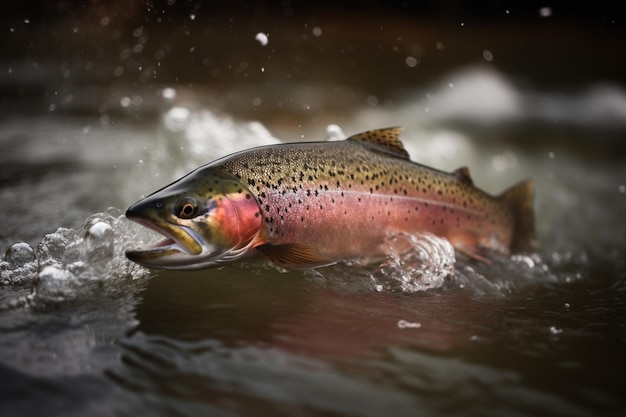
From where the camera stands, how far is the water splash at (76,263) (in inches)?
66.6

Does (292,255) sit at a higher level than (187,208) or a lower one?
lower

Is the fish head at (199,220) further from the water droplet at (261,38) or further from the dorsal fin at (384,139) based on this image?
the water droplet at (261,38)

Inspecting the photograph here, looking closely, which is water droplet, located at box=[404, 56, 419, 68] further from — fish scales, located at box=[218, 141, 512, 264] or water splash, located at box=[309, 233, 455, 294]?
water splash, located at box=[309, 233, 455, 294]

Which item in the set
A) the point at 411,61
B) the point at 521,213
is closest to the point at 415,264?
the point at 521,213

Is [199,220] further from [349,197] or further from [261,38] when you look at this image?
[261,38]

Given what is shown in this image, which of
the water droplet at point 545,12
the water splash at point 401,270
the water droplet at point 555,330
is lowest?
the water droplet at point 555,330

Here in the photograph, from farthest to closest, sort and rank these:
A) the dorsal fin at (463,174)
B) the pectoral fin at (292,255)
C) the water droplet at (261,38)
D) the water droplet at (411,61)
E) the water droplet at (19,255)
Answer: the water droplet at (411,61) < the water droplet at (261,38) < the dorsal fin at (463,174) < the water droplet at (19,255) < the pectoral fin at (292,255)

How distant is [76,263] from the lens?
182 centimetres

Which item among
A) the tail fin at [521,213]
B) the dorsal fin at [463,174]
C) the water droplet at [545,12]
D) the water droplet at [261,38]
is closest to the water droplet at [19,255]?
the dorsal fin at [463,174]

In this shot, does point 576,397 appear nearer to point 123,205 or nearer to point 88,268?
point 88,268

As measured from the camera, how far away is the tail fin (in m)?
2.61

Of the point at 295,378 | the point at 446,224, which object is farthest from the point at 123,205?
the point at 295,378

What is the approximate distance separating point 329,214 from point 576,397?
0.95m

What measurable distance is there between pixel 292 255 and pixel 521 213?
124 centimetres
